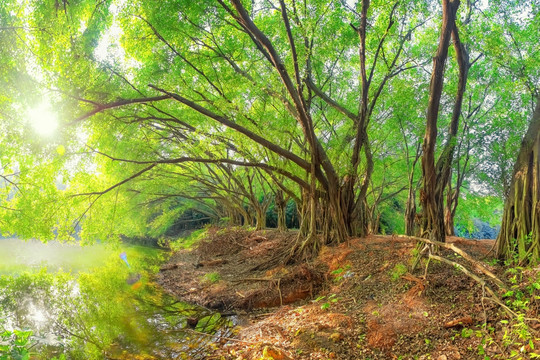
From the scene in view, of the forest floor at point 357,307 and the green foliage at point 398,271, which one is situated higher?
the green foliage at point 398,271

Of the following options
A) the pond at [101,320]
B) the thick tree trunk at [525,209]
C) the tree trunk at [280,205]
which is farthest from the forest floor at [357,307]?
the tree trunk at [280,205]

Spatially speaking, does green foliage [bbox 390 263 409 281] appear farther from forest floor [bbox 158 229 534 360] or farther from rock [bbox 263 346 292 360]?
rock [bbox 263 346 292 360]

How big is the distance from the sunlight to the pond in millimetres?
3513

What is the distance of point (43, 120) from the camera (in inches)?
256

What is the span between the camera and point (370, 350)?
4.21 meters

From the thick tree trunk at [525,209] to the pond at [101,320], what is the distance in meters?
5.02

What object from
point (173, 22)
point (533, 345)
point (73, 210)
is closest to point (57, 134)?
point (73, 210)

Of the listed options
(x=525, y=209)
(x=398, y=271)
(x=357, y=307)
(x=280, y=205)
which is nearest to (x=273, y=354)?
(x=357, y=307)

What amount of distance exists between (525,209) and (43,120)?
8674 millimetres

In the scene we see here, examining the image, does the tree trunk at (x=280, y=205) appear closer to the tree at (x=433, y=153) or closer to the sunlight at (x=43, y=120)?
the tree at (x=433, y=153)

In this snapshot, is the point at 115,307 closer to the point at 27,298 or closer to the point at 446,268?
the point at 27,298

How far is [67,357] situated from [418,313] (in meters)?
5.60

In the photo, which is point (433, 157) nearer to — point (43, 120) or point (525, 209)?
point (525, 209)

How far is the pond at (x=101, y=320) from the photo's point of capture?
5645 millimetres
